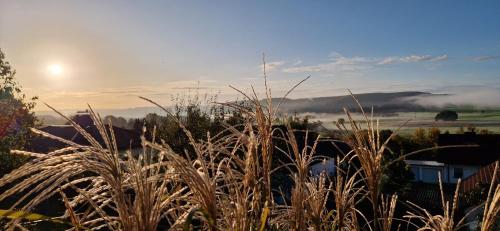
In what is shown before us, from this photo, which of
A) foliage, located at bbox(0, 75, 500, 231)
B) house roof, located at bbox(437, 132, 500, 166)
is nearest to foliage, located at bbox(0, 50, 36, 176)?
foliage, located at bbox(0, 75, 500, 231)

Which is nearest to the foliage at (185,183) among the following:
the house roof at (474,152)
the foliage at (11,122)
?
the foliage at (11,122)

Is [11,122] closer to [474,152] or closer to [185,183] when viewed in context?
[185,183]

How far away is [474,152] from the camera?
32.1 m

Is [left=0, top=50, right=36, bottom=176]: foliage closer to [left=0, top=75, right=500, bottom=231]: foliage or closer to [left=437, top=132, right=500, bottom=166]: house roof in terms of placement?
[left=0, top=75, right=500, bottom=231]: foliage

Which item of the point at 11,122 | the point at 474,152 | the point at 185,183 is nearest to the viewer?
the point at 185,183

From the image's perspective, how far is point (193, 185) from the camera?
1583 mm

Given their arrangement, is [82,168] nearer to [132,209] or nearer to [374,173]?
[132,209]

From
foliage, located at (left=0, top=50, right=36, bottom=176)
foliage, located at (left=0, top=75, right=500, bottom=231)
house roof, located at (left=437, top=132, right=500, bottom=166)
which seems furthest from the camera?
house roof, located at (left=437, top=132, right=500, bottom=166)

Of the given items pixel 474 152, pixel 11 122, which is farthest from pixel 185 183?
pixel 474 152

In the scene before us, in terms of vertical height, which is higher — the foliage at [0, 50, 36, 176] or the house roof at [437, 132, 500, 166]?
the foliage at [0, 50, 36, 176]

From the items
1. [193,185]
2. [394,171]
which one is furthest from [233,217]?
[394,171]

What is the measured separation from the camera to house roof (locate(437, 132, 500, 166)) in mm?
31359

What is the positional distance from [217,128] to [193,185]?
45.2 feet

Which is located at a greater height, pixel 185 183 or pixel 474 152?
pixel 185 183
